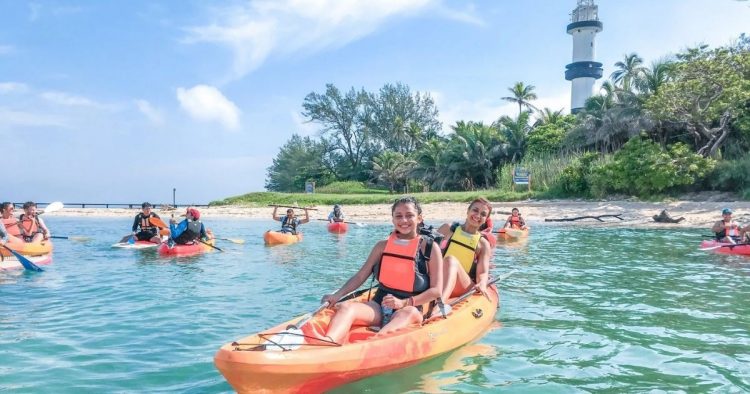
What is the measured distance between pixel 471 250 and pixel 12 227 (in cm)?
1122

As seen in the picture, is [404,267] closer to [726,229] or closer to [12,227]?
[12,227]

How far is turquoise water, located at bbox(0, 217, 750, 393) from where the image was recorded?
16.2 ft

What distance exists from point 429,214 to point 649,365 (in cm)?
2269

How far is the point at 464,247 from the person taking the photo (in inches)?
265

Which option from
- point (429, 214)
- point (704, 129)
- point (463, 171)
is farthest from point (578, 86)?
point (429, 214)

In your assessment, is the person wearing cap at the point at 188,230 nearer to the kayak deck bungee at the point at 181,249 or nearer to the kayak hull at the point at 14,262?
the kayak deck bungee at the point at 181,249

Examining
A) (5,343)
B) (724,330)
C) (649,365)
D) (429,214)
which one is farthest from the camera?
(429,214)

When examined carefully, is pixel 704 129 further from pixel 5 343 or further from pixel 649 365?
pixel 5 343

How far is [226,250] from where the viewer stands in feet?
50.0

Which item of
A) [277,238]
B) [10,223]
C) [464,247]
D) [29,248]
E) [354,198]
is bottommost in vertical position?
[277,238]

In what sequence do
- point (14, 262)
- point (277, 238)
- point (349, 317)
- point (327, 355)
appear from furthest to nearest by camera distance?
1. point (277, 238)
2. point (14, 262)
3. point (349, 317)
4. point (327, 355)

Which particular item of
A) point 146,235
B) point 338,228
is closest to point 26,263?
point 146,235

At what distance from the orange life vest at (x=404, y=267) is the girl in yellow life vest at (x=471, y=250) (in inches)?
37.7

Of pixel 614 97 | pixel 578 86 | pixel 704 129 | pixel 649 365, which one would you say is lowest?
pixel 649 365
